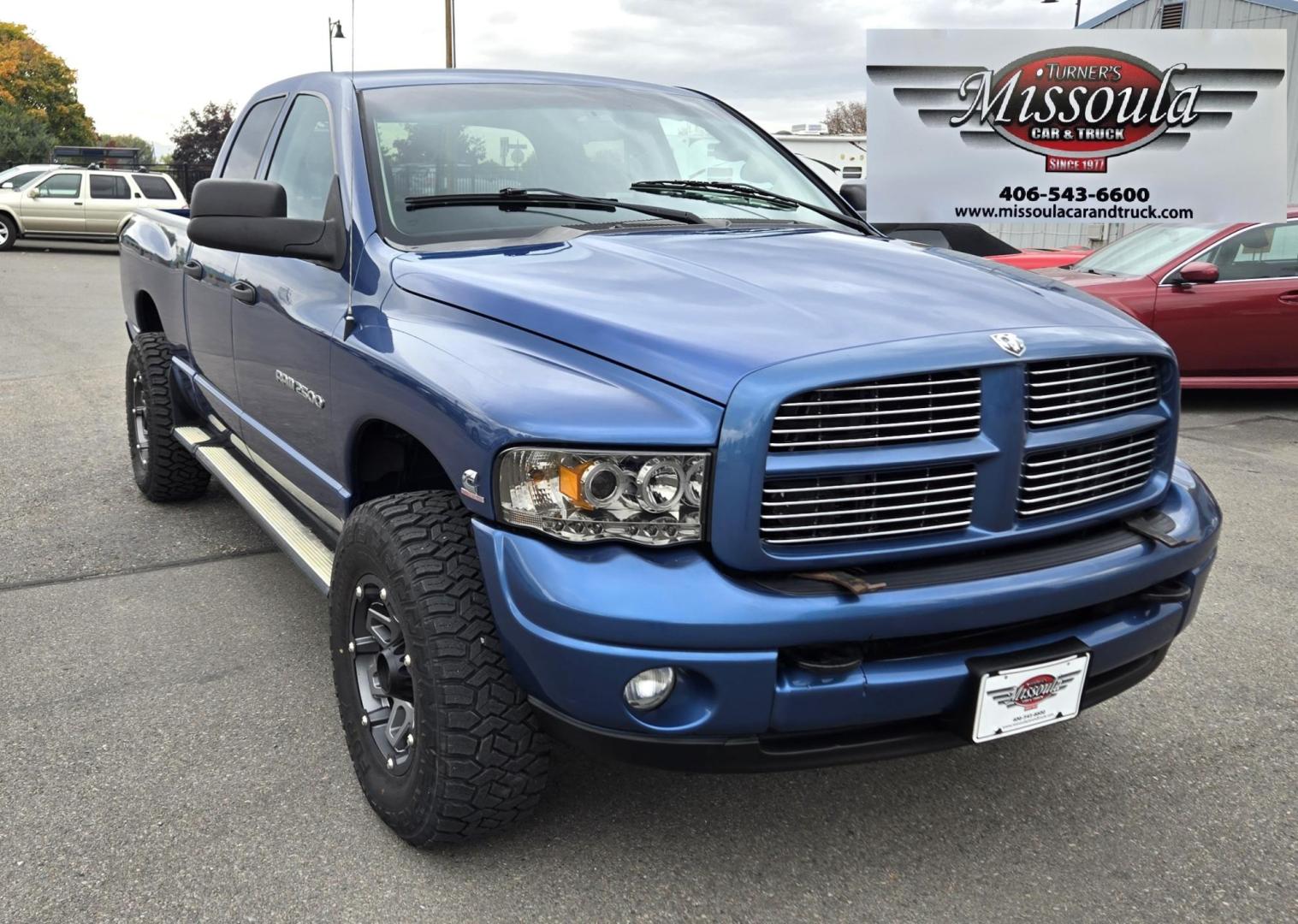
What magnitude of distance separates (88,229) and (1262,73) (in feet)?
65.9

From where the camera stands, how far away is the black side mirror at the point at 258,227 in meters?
3.02

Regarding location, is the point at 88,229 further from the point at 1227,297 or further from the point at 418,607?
the point at 418,607

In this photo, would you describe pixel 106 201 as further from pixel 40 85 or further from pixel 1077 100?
pixel 40 85

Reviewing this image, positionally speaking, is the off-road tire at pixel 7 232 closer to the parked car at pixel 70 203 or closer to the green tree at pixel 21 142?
the parked car at pixel 70 203

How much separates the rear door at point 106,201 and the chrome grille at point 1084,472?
843 inches

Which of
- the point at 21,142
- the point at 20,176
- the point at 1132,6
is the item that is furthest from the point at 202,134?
the point at 1132,6

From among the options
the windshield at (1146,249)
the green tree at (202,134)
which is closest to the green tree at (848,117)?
the green tree at (202,134)

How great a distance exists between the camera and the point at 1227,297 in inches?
307

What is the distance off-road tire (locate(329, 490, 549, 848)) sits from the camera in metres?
2.29

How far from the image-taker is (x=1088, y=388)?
7.95ft

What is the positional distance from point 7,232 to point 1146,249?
20.1m

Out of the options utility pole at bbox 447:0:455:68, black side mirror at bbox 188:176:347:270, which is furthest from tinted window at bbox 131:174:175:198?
black side mirror at bbox 188:176:347:270

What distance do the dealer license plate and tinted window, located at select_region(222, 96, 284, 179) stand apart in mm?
3193

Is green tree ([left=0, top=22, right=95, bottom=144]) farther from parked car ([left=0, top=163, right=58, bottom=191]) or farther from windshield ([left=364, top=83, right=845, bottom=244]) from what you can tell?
windshield ([left=364, top=83, right=845, bottom=244])
